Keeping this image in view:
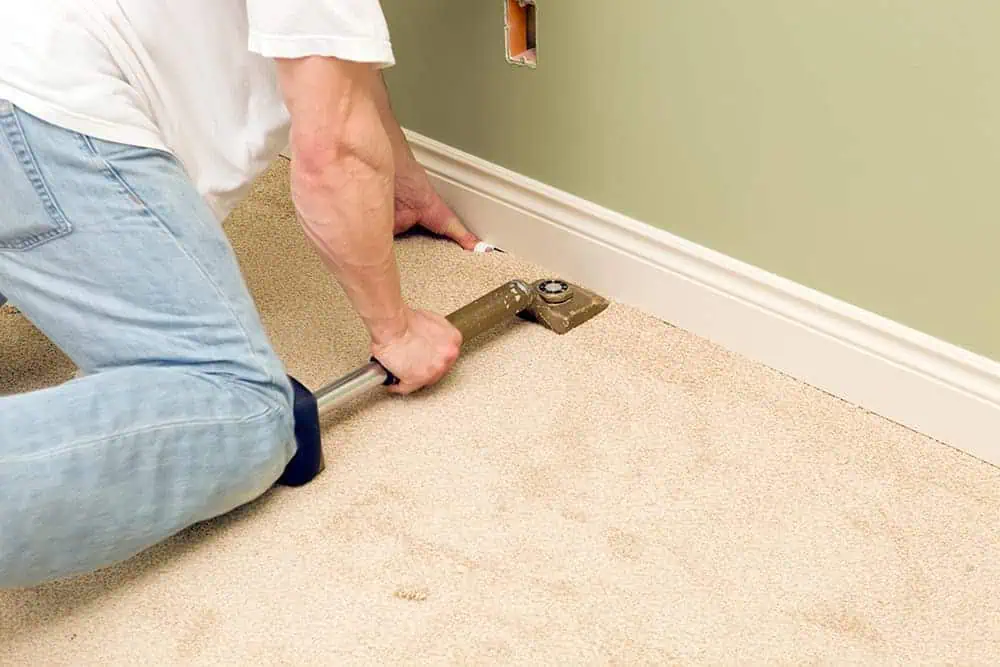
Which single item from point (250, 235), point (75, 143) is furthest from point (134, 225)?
point (250, 235)

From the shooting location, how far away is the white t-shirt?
967 mm

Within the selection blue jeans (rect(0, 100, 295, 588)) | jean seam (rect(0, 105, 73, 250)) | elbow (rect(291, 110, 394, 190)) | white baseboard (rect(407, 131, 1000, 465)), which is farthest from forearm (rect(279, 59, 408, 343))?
white baseboard (rect(407, 131, 1000, 465))

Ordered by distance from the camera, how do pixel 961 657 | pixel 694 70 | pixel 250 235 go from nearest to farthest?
pixel 961 657
pixel 694 70
pixel 250 235

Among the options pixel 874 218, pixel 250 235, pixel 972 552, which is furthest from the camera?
pixel 250 235

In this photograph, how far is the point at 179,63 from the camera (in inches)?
41.9

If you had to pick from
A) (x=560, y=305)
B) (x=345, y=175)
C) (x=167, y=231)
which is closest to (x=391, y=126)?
(x=560, y=305)

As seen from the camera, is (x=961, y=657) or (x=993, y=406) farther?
(x=993, y=406)

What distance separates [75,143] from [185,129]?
14 cm

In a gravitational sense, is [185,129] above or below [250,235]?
above

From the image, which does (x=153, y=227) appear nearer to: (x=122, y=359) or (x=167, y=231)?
(x=167, y=231)

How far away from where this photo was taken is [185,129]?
1.11m

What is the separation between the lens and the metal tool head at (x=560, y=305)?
57.3 inches

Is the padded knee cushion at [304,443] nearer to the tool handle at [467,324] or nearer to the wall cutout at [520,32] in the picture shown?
the tool handle at [467,324]

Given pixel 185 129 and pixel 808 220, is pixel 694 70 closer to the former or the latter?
pixel 808 220
